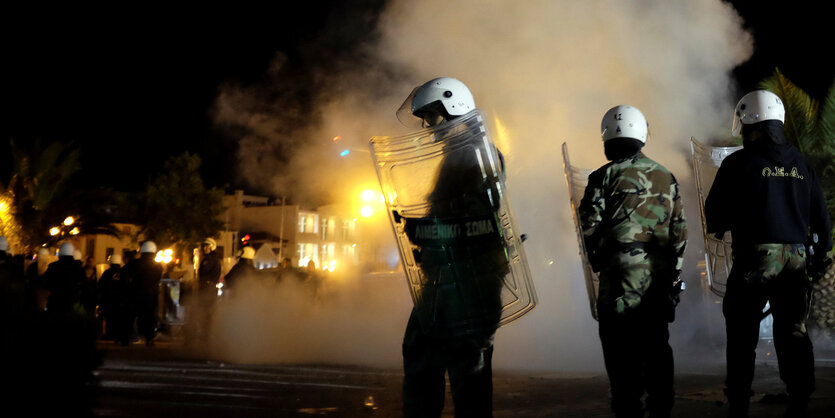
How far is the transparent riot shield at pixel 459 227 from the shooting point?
3654 mm

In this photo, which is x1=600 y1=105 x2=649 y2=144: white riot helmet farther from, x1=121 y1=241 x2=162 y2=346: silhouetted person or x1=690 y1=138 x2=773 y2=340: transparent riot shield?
x1=121 y1=241 x2=162 y2=346: silhouetted person

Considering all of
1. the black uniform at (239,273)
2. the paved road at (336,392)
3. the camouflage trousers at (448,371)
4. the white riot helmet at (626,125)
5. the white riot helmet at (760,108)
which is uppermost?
the white riot helmet at (760,108)

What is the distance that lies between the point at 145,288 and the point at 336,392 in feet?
18.8

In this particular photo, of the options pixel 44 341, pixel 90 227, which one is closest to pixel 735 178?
pixel 44 341

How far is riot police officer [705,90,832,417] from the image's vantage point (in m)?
4.48

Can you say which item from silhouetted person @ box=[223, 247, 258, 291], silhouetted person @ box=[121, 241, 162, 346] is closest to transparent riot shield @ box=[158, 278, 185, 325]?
silhouetted person @ box=[121, 241, 162, 346]

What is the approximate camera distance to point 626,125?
448 centimetres

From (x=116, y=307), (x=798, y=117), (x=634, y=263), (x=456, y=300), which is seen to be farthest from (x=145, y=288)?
(x=798, y=117)

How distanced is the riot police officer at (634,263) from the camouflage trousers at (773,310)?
45cm

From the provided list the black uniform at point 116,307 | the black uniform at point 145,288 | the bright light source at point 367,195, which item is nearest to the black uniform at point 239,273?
the black uniform at point 145,288

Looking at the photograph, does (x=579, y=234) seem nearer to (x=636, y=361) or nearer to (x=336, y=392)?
(x=636, y=361)

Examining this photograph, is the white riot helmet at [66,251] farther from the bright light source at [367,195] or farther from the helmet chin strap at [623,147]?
the bright light source at [367,195]

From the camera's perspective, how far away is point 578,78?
11266 millimetres

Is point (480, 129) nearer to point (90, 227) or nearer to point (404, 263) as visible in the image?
point (404, 263)
